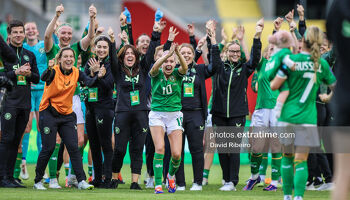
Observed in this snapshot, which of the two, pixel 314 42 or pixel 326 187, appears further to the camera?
pixel 326 187

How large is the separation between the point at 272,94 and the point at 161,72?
84.3 inches

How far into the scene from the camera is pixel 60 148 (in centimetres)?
1029

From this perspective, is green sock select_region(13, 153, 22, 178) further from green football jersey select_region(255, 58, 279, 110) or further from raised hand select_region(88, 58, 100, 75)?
green football jersey select_region(255, 58, 279, 110)

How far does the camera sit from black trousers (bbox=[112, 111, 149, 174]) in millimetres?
9539

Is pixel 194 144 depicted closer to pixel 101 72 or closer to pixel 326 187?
pixel 101 72

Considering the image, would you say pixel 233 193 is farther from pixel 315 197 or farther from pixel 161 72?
pixel 161 72

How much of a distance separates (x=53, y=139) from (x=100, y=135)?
2.76 ft

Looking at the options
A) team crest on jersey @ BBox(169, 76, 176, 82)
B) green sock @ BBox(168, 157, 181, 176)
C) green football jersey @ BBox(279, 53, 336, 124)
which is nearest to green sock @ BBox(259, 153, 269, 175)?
green sock @ BBox(168, 157, 181, 176)

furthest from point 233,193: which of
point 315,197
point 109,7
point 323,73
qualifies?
point 109,7

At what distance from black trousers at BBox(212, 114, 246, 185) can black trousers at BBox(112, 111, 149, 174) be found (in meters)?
1.20

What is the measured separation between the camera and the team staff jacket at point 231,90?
32.9ft

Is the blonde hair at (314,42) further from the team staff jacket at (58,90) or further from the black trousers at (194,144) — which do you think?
the team staff jacket at (58,90)

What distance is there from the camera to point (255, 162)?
34.1 ft

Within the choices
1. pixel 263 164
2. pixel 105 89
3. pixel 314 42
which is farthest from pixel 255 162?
pixel 314 42
